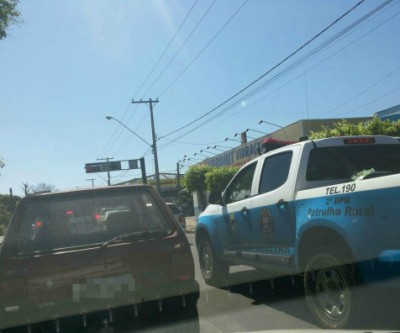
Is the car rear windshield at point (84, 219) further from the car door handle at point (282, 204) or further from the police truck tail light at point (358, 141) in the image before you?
the police truck tail light at point (358, 141)

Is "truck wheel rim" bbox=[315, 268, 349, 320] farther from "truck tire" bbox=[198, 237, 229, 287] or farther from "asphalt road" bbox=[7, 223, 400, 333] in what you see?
"truck tire" bbox=[198, 237, 229, 287]

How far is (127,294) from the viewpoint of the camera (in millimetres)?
4246

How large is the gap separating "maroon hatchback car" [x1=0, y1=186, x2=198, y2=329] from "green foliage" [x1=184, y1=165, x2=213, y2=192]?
2957cm

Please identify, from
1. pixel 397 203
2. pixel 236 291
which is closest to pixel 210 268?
pixel 236 291

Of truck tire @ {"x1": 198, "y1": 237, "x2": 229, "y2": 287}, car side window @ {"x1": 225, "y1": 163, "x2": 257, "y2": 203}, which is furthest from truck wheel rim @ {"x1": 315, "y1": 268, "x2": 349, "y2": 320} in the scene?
truck tire @ {"x1": 198, "y1": 237, "x2": 229, "y2": 287}

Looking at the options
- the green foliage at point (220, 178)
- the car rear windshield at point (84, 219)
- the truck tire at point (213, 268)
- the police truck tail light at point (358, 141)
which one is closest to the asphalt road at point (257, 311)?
the truck tire at point (213, 268)

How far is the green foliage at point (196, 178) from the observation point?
3453 centimetres

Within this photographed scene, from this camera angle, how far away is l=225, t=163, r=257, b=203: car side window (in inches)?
284

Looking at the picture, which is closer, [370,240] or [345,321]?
[370,240]

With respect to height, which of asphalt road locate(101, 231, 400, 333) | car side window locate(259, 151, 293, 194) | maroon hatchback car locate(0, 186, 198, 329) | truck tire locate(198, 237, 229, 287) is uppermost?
car side window locate(259, 151, 293, 194)

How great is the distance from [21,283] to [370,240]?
3.03m

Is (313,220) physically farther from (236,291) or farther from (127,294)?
(236,291)

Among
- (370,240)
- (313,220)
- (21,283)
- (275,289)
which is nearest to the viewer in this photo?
(21,283)

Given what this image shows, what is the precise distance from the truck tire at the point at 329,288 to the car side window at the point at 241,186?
2.05 meters
